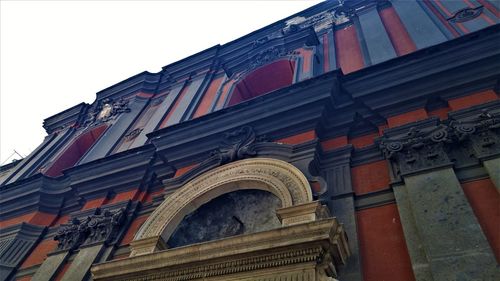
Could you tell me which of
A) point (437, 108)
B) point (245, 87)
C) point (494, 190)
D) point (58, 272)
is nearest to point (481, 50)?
point (437, 108)

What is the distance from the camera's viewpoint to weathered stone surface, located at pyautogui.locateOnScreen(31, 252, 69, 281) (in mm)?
6825

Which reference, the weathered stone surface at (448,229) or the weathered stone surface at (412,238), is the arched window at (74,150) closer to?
the weathered stone surface at (412,238)

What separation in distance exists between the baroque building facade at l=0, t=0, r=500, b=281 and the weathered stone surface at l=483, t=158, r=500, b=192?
0.02m

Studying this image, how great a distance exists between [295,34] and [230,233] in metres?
6.80

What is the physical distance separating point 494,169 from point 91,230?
7.03 metres

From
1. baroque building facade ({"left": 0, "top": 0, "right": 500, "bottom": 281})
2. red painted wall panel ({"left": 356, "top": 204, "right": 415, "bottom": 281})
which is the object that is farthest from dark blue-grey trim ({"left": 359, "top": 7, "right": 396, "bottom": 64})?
red painted wall panel ({"left": 356, "top": 204, "right": 415, "bottom": 281})

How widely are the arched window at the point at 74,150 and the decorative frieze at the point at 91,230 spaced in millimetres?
5364

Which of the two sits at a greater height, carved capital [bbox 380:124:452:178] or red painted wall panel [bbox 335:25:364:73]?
red painted wall panel [bbox 335:25:364:73]

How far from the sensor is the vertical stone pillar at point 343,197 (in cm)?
425

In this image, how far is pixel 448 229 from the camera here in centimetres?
389

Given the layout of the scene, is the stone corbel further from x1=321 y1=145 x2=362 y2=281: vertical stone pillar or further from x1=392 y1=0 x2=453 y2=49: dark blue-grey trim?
x1=392 y1=0 x2=453 y2=49: dark blue-grey trim

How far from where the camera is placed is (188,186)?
21.3 ft

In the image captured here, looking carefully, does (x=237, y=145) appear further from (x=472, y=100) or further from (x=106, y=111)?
(x=106, y=111)

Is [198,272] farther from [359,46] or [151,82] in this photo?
Result: [151,82]
